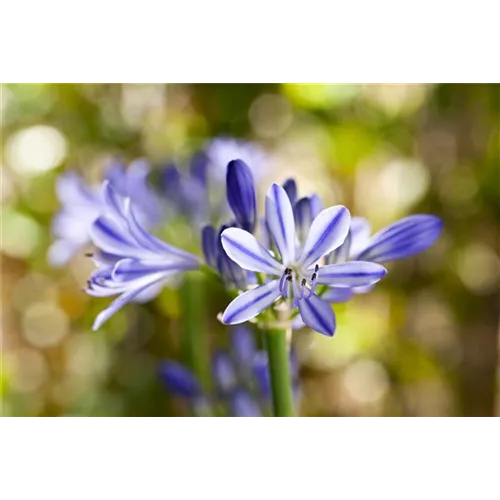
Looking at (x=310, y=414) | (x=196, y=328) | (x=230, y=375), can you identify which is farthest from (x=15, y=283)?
(x=230, y=375)

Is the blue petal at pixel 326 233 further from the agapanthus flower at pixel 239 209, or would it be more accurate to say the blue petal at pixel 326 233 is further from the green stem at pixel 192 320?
the green stem at pixel 192 320

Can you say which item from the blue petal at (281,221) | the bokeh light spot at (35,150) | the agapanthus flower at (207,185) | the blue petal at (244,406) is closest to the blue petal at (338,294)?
the blue petal at (281,221)

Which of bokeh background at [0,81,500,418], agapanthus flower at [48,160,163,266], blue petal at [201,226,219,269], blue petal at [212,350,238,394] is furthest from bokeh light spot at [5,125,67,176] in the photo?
blue petal at [201,226,219,269]

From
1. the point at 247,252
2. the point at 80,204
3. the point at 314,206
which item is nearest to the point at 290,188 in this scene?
the point at 314,206

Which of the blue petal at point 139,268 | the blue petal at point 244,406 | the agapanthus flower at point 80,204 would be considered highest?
the agapanthus flower at point 80,204

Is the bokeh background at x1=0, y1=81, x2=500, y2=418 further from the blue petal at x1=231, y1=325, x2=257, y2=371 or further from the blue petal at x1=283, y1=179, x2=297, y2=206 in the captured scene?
the blue petal at x1=283, y1=179, x2=297, y2=206

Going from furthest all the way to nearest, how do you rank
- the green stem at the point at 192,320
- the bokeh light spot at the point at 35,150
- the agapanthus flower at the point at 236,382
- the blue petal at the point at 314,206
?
the bokeh light spot at the point at 35,150 < the green stem at the point at 192,320 < the agapanthus flower at the point at 236,382 < the blue petal at the point at 314,206

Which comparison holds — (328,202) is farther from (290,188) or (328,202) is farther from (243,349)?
(290,188)

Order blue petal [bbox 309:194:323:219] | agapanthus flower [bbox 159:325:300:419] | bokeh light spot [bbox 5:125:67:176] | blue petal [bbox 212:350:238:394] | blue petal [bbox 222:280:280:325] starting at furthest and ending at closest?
bokeh light spot [bbox 5:125:67:176]
blue petal [bbox 212:350:238:394]
agapanthus flower [bbox 159:325:300:419]
blue petal [bbox 309:194:323:219]
blue petal [bbox 222:280:280:325]
